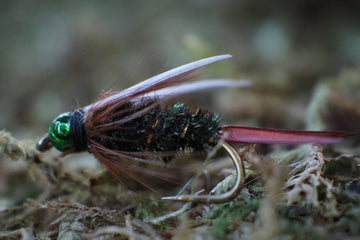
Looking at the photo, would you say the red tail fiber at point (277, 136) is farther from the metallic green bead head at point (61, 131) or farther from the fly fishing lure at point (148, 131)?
the metallic green bead head at point (61, 131)

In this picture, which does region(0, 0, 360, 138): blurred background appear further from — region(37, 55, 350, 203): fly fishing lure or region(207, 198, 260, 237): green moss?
region(207, 198, 260, 237): green moss

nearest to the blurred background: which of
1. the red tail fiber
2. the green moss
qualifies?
the red tail fiber

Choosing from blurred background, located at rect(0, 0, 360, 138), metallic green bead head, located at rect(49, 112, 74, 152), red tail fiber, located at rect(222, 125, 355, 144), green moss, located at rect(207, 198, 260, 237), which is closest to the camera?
green moss, located at rect(207, 198, 260, 237)

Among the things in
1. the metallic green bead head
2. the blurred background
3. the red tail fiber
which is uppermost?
the blurred background

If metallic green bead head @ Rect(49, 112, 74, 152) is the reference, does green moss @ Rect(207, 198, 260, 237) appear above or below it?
below

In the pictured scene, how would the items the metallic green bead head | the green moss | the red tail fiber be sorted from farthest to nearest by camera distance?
the metallic green bead head, the red tail fiber, the green moss

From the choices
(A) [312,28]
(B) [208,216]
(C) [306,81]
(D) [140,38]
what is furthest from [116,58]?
(B) [208,216]

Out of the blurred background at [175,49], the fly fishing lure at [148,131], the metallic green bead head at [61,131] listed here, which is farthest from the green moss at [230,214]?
the blurred background at [175,49]

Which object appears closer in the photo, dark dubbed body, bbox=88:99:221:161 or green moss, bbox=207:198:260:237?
green moss, bbox=207:198:260:237
